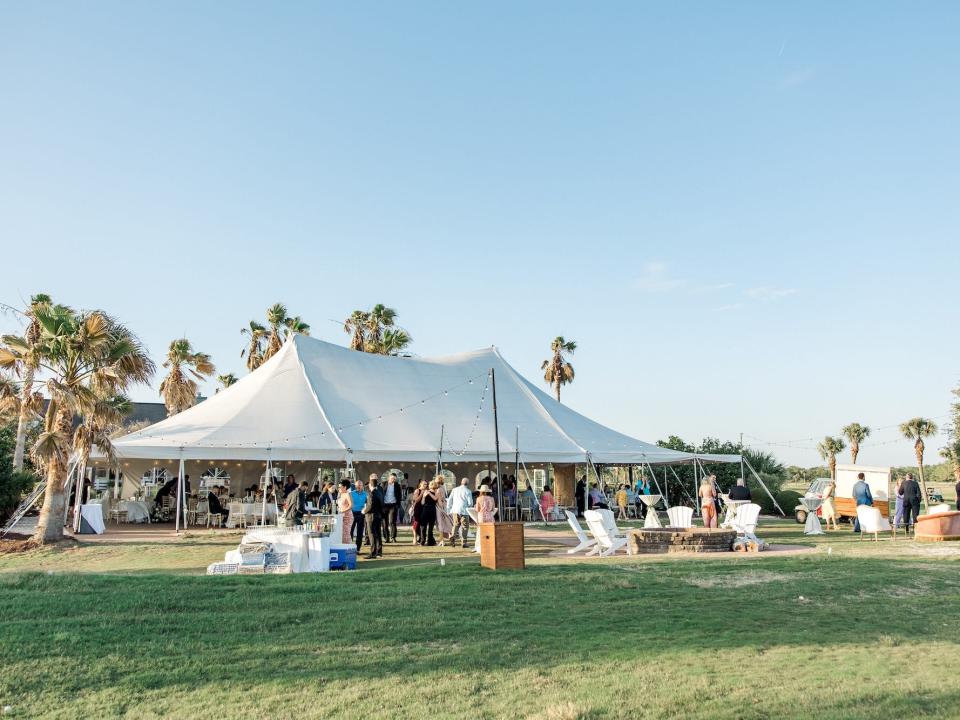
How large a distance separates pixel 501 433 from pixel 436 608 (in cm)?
1424

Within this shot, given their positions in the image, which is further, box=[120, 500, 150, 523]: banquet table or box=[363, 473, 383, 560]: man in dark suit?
box=[120, 500, 150, 523]: banquet table

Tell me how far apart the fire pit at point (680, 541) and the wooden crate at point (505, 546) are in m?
3.76

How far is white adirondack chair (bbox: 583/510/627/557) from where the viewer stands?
12453mm

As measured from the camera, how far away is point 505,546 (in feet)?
31.8

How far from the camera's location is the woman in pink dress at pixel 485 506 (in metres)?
13.0

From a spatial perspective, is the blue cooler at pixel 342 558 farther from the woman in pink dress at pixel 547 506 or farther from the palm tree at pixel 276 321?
the palm tree at pixel 276 321

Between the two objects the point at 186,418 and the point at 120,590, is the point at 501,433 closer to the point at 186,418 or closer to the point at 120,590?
the point at 186,418

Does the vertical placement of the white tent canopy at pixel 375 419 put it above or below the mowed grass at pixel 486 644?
above

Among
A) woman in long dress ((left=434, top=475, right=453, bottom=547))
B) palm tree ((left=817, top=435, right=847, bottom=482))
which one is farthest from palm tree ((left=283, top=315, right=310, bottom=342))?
palm tree ((left=817, top=435, right=847, bottom=482))

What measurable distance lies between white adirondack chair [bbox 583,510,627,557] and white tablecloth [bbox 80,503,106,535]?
1092 centimetres

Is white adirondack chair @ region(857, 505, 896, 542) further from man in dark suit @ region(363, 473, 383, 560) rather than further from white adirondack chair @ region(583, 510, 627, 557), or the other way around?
man in dark suit @ region(363, 473, 383, 560)

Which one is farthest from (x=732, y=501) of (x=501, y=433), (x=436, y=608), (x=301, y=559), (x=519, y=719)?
(x=519, y=719)

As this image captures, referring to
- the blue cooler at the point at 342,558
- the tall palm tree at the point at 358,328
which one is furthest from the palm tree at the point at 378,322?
the blue cooler at the point at 342,558

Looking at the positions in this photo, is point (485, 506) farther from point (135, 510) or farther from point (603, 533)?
point (135, 510)
